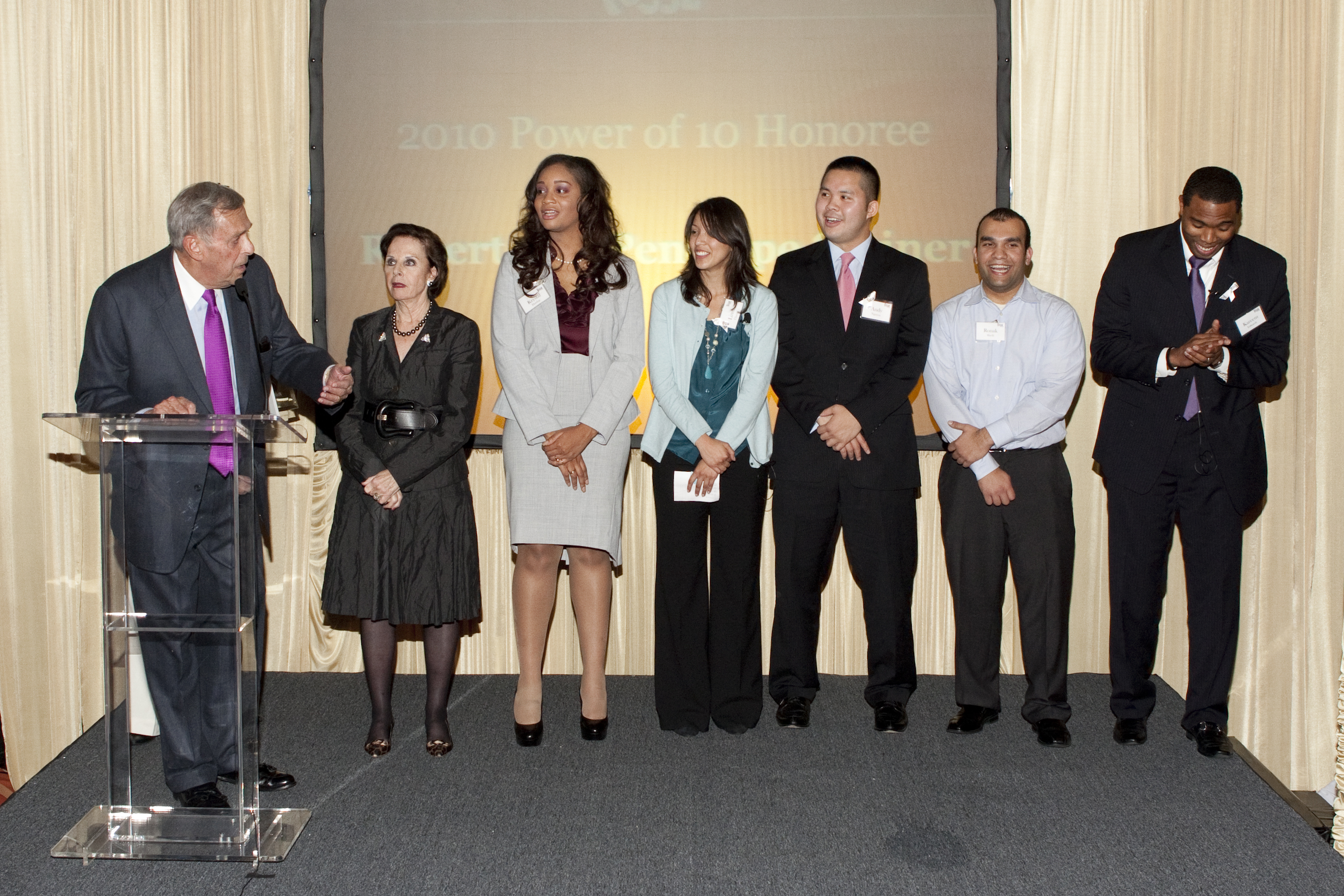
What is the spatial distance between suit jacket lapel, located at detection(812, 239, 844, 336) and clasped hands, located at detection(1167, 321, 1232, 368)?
1.05 m

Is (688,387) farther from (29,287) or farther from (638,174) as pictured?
(29,287)

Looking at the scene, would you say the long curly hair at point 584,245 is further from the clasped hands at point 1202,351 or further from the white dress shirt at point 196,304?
the clasped hands at point 1202,351

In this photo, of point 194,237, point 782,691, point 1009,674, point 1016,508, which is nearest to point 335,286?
point 194,237

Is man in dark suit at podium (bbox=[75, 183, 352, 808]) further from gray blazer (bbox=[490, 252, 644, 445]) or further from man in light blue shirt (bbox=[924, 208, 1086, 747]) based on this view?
man in light blue shirt (bbox=[924, 208, 1086, 747])

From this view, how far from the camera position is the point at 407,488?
11.3 ft

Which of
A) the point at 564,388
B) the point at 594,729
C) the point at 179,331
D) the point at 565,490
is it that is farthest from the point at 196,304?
the point at 594,729

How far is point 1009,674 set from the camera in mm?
4332

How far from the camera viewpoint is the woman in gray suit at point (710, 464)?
3.49 m

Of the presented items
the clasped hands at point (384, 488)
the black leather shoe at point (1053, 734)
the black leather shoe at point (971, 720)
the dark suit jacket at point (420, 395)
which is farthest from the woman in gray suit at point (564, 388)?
the black leather shoe at point (1053, 734)

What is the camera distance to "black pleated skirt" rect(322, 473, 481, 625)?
3.41m

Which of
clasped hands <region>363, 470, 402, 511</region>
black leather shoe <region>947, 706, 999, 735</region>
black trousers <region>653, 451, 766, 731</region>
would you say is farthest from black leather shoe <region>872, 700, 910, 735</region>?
clasped hands <region>363, 470, 402, 511</region>

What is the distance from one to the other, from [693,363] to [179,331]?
1.53 m

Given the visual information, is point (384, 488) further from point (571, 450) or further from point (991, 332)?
point (991, 332)

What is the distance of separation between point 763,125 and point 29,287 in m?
2.93
